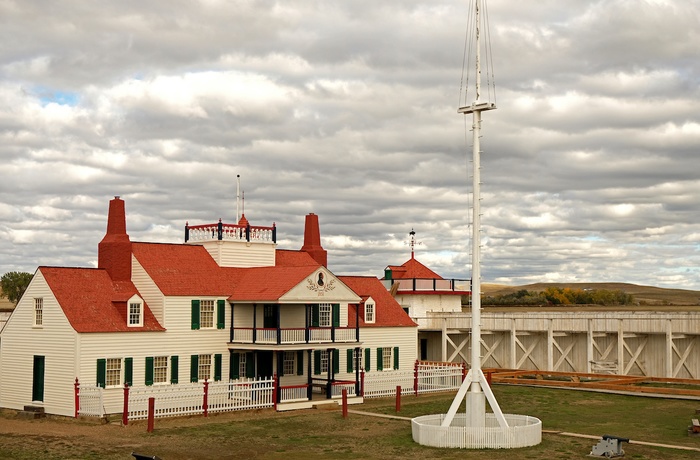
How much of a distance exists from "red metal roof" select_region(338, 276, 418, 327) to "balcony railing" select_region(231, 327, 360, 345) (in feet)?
15.3

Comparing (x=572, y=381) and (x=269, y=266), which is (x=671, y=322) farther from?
(x=269, y=266)

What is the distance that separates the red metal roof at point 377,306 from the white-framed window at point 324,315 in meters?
2.48

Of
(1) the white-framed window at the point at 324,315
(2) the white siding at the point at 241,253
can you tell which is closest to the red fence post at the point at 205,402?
(2) the white siding at the point at 241,253

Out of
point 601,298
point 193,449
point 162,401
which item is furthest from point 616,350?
point 601,298

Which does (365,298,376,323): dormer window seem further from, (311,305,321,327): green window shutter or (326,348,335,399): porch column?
(326,348,335,399): porch column

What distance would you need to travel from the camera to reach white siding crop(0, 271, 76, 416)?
3516 cm

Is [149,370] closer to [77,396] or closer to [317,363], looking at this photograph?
[77,396]

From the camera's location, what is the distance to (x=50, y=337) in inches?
1421

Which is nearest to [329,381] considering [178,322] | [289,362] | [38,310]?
[289,362]

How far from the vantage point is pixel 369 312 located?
4609cm

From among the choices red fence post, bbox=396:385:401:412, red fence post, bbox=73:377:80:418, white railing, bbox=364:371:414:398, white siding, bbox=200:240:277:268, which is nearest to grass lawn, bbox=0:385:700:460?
red fence post, bbox=396:385:401:412

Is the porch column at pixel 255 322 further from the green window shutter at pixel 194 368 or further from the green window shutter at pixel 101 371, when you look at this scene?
the green window shutter at pixel 101 371

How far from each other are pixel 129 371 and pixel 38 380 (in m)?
3.71

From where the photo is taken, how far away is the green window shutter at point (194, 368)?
1518 inches
